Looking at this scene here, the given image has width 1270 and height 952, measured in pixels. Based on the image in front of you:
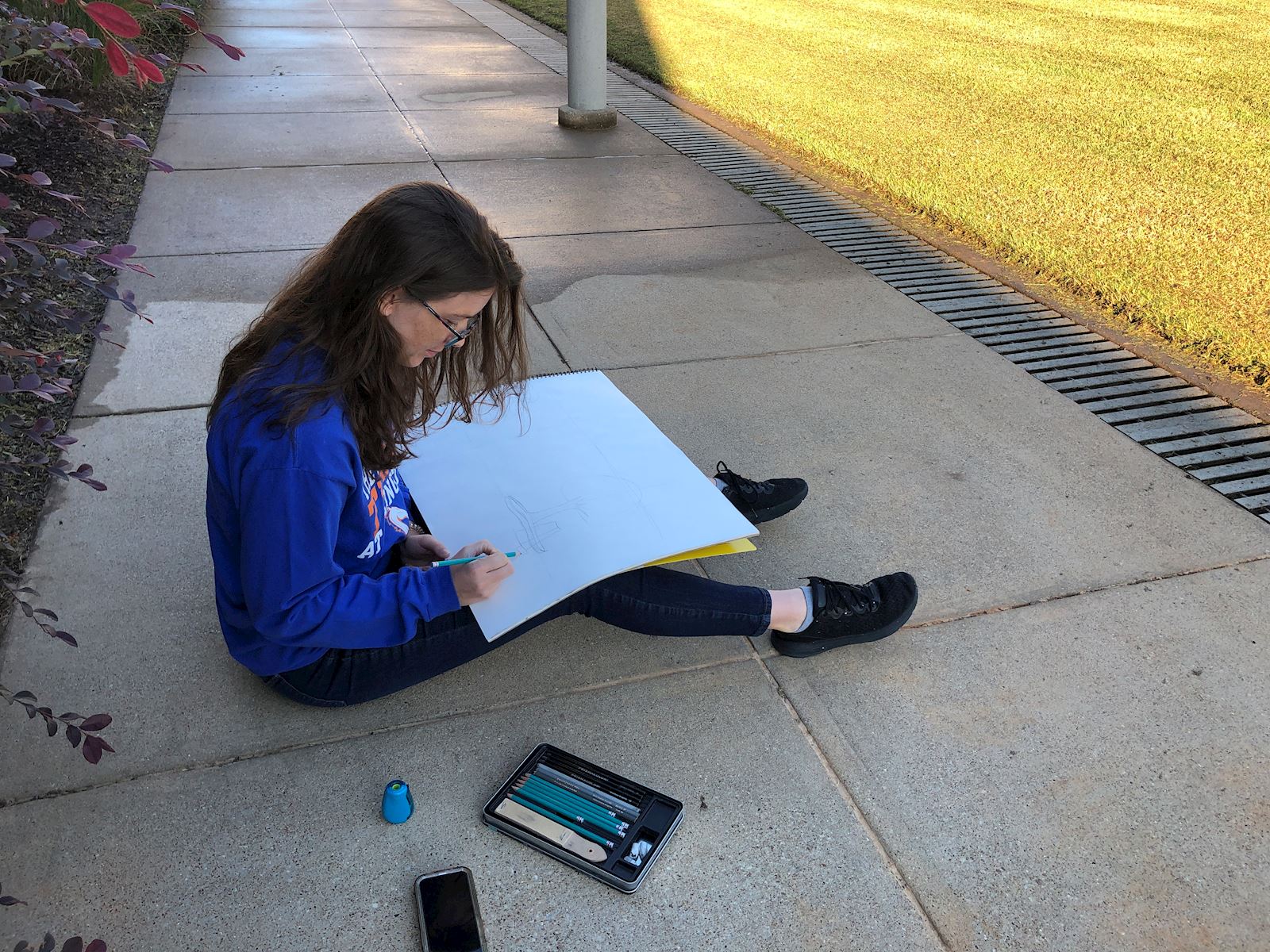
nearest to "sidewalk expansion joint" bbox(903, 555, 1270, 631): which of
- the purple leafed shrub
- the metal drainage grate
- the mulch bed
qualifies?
the metal drainage grate

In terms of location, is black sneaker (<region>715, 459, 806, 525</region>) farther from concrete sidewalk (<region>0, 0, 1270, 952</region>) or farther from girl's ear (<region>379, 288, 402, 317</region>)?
girl's ear (<region>379, 288, 402, 317</region>)

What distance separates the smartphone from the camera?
188cm

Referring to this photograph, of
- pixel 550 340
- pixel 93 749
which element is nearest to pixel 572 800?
pixel 93 749

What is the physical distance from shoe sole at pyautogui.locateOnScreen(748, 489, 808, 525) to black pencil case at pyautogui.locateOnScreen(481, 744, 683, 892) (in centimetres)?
110

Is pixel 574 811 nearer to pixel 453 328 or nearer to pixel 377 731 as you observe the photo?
pixel 377 731

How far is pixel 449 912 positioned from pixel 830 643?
1.14 meters

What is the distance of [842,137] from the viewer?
7.23 metres

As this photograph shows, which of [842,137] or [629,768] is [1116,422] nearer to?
[629,768]

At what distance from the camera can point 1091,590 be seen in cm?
286

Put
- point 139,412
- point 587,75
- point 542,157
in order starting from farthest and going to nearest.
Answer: point 587,75 < point 542,157 < point 139,412

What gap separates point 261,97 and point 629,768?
295 inches

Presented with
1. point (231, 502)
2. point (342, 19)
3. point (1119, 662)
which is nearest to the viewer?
point (231, 502)

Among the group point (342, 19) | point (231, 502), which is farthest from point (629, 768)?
point (342, 19)

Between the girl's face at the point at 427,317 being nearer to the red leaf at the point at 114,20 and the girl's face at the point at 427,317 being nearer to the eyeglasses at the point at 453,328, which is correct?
the eyeglasses at the point at 453,328
